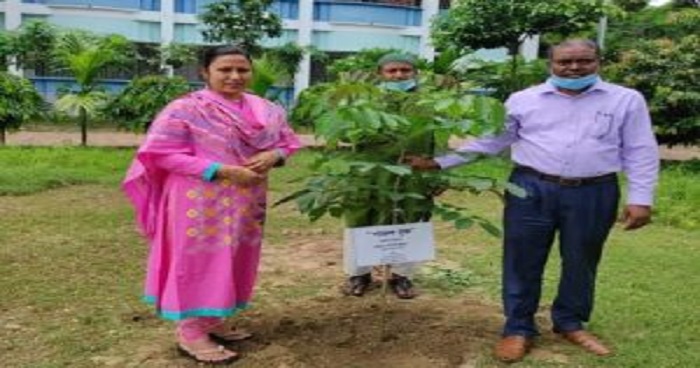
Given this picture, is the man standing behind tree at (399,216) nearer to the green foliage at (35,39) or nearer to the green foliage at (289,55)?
the green foliage at (35,39)

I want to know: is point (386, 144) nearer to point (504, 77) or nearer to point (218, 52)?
point (218, 52)

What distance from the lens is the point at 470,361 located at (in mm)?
3971

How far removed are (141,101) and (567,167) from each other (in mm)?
10708

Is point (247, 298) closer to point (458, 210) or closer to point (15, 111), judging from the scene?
point (458, 210)

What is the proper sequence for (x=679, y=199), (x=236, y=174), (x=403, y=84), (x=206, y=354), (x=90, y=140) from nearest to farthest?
(x=236, y=174), (x=206, y=354), (x=403, y=84), (x=679, y=199), (x=90, y=140)

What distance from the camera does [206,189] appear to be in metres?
3.69

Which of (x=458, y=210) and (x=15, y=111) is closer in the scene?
(x=458, y=210)

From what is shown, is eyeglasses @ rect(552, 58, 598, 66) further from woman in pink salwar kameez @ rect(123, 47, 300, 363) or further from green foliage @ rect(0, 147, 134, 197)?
green foliage @ rect(0, 147, 134, 197)

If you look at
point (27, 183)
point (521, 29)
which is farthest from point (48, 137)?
point (521, 29)

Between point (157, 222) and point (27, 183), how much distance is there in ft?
18.7

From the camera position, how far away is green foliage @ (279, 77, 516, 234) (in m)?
3.60

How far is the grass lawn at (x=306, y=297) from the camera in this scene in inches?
159

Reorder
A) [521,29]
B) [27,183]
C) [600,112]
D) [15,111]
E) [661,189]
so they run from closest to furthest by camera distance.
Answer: [600,112], [27,183], [661,189], [15,111], [521,29]

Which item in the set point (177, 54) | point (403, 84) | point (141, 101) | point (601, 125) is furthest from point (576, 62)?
point (177, 54)
